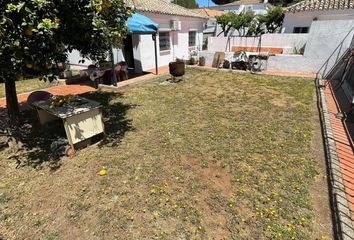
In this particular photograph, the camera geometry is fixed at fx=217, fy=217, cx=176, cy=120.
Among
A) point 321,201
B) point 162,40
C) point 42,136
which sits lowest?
point 321,201

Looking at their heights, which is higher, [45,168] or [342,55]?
[342,55]

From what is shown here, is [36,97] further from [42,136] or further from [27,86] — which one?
[27,86]

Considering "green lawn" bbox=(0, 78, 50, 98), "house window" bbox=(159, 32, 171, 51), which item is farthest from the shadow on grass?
"house window" bbox=(159, 32, 171, 51)

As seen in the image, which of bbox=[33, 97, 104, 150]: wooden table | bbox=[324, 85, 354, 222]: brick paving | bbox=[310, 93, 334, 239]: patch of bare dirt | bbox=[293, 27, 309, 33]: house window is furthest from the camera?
bbox=[293, 27, 309, 33]: house window

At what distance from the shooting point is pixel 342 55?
10766 millimetres

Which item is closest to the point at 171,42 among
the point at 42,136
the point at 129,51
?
the point at 129,51

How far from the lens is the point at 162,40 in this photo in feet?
48.2

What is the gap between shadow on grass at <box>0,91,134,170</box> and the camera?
15.3ft

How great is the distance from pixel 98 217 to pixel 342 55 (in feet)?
42.4

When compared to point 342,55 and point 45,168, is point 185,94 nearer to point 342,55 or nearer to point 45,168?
point 45,168

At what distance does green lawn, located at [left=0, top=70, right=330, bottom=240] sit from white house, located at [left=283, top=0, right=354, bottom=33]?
446 inches

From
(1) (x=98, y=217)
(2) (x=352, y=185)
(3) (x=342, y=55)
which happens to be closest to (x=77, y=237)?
(1) (x=98, y=217)

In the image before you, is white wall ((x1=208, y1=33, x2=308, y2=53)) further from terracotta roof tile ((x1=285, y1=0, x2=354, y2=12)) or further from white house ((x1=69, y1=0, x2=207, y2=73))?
terracotta roof tile ((x1=285, y1=0, x2=354, y2=12))

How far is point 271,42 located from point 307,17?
3.55 meters
